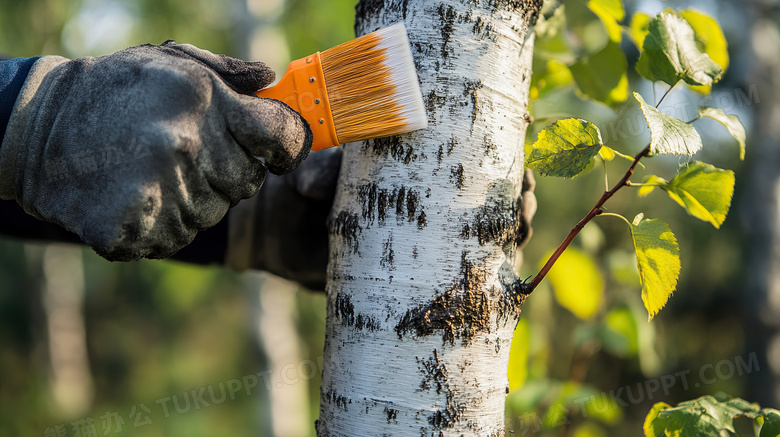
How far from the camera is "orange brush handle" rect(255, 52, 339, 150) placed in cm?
81

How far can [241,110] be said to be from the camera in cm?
75

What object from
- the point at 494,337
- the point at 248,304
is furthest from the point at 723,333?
the point at 494,337

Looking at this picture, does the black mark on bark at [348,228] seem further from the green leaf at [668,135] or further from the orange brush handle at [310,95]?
the green leaf at [668,135]

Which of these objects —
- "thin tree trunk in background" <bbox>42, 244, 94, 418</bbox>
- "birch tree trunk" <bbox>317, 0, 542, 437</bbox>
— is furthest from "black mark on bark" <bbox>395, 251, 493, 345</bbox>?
"thin tree trunk in background" <bbox>42, 244, 94, 418</bbox>

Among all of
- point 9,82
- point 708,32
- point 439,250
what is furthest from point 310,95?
point 708,32

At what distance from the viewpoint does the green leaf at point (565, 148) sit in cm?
79

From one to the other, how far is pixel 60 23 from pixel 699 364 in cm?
1233

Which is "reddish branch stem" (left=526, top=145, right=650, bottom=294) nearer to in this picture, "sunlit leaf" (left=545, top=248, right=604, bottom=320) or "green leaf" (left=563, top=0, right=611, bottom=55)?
"sunlit leaf" (left=545, top=248, right=604, bottom=320)

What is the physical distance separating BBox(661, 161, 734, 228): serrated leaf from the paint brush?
46 centimetres

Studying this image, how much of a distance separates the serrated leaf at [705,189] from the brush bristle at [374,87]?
0.46 meters

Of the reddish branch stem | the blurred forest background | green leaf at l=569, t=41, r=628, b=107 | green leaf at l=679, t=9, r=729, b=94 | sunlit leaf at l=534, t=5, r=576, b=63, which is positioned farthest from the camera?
the blurred forest background

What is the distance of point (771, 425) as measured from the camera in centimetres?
82

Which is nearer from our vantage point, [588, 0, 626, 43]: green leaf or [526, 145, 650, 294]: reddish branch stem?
[526, 145, 650, 294]: reddish branch stem

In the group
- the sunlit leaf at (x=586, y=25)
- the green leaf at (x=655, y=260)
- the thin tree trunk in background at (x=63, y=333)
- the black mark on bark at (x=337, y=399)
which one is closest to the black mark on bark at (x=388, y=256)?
the black mark on bark at (x=337, y=399)
